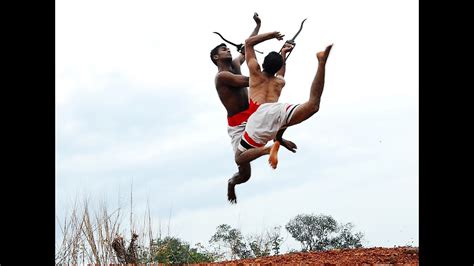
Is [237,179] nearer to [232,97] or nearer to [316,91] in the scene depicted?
[232,97]

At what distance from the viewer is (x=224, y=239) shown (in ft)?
33.3

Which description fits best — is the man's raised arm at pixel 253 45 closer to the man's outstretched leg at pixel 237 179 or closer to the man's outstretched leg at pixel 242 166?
the man's outstretched leg at pixel 242 166

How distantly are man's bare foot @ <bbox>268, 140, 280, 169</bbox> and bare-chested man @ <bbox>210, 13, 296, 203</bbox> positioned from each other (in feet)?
2.11

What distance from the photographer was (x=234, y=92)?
777cm

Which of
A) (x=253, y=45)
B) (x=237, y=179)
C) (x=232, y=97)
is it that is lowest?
(x=237, y=179)

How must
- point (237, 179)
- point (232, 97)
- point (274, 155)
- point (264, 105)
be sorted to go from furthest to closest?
1. point (237, 179)
2. point (232, 97)
3. point (264, 105)
4. point (274, 155)

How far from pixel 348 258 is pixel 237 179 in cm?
Result: 234

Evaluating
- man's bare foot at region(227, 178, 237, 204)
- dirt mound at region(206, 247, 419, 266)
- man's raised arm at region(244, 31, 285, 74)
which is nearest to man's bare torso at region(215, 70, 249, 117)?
man's raised arm at region(244, 31, 285, 74)

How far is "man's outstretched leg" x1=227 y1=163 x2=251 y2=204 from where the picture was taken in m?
7.88

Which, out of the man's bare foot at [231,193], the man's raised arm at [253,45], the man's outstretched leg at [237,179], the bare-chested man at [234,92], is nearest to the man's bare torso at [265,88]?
the man's raised arm at [253,45]

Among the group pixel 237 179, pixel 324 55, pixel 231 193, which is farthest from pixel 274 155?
pixel 231 193
